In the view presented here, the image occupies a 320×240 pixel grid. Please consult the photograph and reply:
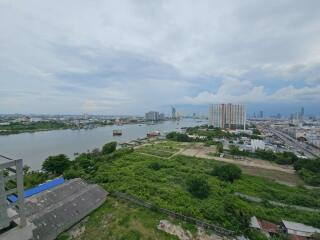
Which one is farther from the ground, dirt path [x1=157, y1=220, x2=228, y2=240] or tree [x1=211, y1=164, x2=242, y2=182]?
tree [x1=211, y1=164, x2=242, y2=182]

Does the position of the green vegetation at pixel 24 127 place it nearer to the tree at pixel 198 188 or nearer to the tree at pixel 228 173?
the tree at pixel 198 188

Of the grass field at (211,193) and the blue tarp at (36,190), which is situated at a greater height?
the blue tarp at (36,190)

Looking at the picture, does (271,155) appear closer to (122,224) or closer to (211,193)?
(211,193)

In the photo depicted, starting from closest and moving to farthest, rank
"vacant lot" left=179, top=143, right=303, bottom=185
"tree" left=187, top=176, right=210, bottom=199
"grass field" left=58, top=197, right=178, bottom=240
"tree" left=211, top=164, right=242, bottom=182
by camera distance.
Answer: "grass field" left=58, top=197, right=178, bottom=240 < "tree" left=187, top=176, right=210, bottom=199 < "tree" left=211, top=164, right=242, bottom=182 < "vacant lot" left=179, top=143, right=303, bottom=185

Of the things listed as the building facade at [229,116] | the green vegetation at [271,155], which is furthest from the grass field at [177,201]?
the building facade at [229,116]

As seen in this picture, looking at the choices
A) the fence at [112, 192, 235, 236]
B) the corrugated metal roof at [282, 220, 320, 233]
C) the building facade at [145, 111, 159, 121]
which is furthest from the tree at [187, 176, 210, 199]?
the building facade at [145, 111, 159, 121]

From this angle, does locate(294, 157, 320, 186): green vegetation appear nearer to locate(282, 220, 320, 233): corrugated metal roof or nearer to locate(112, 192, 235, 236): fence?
locate(282, 220, 320, 233): corrugated metal roof

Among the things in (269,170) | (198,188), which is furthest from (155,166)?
(269,170)
